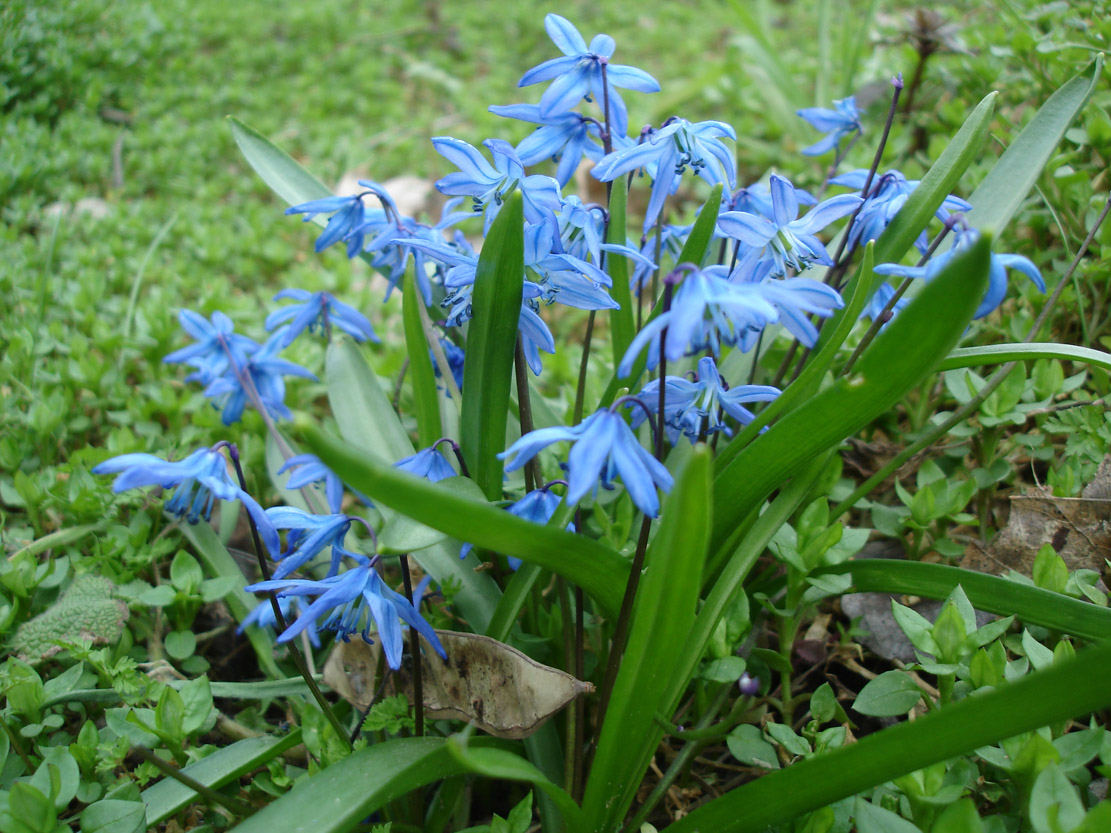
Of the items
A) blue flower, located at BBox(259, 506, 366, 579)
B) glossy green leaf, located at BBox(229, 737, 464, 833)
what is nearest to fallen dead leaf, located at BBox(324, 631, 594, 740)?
glossy green leaf, located at BBox(229, 737, 464, 833)

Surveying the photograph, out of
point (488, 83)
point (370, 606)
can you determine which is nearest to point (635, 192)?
point (488, 83)

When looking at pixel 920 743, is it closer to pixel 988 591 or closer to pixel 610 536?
Answer: pixel 988 591

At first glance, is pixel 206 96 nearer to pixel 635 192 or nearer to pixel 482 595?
pixel 635 192

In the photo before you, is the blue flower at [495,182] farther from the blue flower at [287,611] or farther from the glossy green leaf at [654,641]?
the blue flower at [287,611]

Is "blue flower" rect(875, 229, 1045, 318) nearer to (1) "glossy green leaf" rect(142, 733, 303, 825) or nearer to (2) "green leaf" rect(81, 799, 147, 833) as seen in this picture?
(1) "glossy green leaf" rect(142, 733, 303, 825)

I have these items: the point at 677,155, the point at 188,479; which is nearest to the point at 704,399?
the point at 677,155

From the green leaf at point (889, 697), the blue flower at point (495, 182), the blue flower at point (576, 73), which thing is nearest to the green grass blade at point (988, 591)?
the green leaf at point (889, 697)
